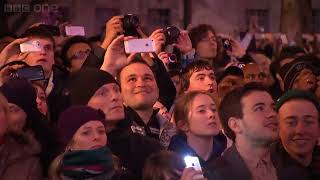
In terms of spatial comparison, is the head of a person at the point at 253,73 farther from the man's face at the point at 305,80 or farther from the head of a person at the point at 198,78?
the head of a person at the point at 198,78

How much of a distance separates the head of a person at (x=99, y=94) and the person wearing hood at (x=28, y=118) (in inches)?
9.7

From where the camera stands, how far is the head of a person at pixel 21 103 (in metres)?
3.98

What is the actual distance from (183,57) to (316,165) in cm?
222

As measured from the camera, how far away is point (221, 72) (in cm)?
606

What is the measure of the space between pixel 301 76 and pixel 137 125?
2118mm

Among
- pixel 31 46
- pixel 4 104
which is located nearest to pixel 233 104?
pixel 4 104

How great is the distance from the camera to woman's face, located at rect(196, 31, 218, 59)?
657 cm

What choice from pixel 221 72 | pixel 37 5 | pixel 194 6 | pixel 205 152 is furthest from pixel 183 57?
pixel 194 6

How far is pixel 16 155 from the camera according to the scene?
380 centimetres

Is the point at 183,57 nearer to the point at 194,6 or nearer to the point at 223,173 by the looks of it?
the point at 223,173

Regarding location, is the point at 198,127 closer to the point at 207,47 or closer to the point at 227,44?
the point at 207,47

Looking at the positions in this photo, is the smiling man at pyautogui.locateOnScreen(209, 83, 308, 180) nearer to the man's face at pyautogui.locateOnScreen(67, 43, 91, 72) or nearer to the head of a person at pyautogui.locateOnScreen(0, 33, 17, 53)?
the man's face at pyautogui.locateOnScreen(67, 43, 91, 72)

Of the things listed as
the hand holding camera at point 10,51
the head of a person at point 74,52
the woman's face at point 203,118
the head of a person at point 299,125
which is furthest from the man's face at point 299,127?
the head of a person at point 74,52

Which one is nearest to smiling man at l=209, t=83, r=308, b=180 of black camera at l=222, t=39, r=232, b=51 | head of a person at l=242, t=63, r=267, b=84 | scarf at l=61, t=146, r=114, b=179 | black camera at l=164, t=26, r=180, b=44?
scarf at l=61, t=146, r=114, b=179
